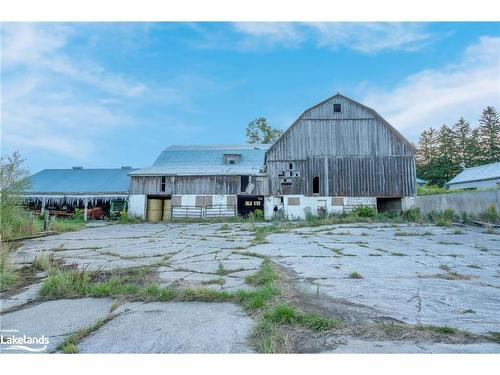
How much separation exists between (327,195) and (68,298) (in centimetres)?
1960

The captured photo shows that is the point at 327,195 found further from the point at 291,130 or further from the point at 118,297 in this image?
the point at 118,297

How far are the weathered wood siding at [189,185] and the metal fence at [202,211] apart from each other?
4.19 feet

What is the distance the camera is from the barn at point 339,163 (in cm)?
2092

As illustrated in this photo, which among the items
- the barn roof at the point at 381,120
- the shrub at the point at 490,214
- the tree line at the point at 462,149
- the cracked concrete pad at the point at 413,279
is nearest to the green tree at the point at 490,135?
the tree line at the point at 462,149

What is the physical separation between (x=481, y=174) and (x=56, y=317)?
144ft

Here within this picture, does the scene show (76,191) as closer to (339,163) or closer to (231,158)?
(231,158)

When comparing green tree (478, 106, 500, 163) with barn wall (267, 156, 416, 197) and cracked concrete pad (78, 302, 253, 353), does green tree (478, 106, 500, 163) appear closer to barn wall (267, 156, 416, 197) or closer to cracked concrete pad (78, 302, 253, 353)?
barn wall (267, 156, 416, 197)

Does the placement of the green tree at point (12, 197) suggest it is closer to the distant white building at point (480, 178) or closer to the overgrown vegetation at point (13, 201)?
the overgrown vegetation at point (13, 201)

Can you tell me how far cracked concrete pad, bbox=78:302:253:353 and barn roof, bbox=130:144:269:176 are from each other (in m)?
20.0

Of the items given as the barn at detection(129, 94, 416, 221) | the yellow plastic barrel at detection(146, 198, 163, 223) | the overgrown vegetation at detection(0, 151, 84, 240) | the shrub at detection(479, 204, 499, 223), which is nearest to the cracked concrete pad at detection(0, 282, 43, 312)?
the overgrown vegetation at detection(0, 151, 84, 240)

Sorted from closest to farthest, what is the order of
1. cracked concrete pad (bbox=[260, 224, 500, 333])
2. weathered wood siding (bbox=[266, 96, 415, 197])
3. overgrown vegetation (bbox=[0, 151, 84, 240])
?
cracked concrete pad (bbox=[260, 224, 500, 333])
overgrown vegetation (bbox=[0, 151, 84, 240])
weathered wood siding (bbox=[266, 96, 415, 197])

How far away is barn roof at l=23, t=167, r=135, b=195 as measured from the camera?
995 inches

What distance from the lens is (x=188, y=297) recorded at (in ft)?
10.6

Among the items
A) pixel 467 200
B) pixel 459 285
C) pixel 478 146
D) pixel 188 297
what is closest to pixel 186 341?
pixel 188 297
